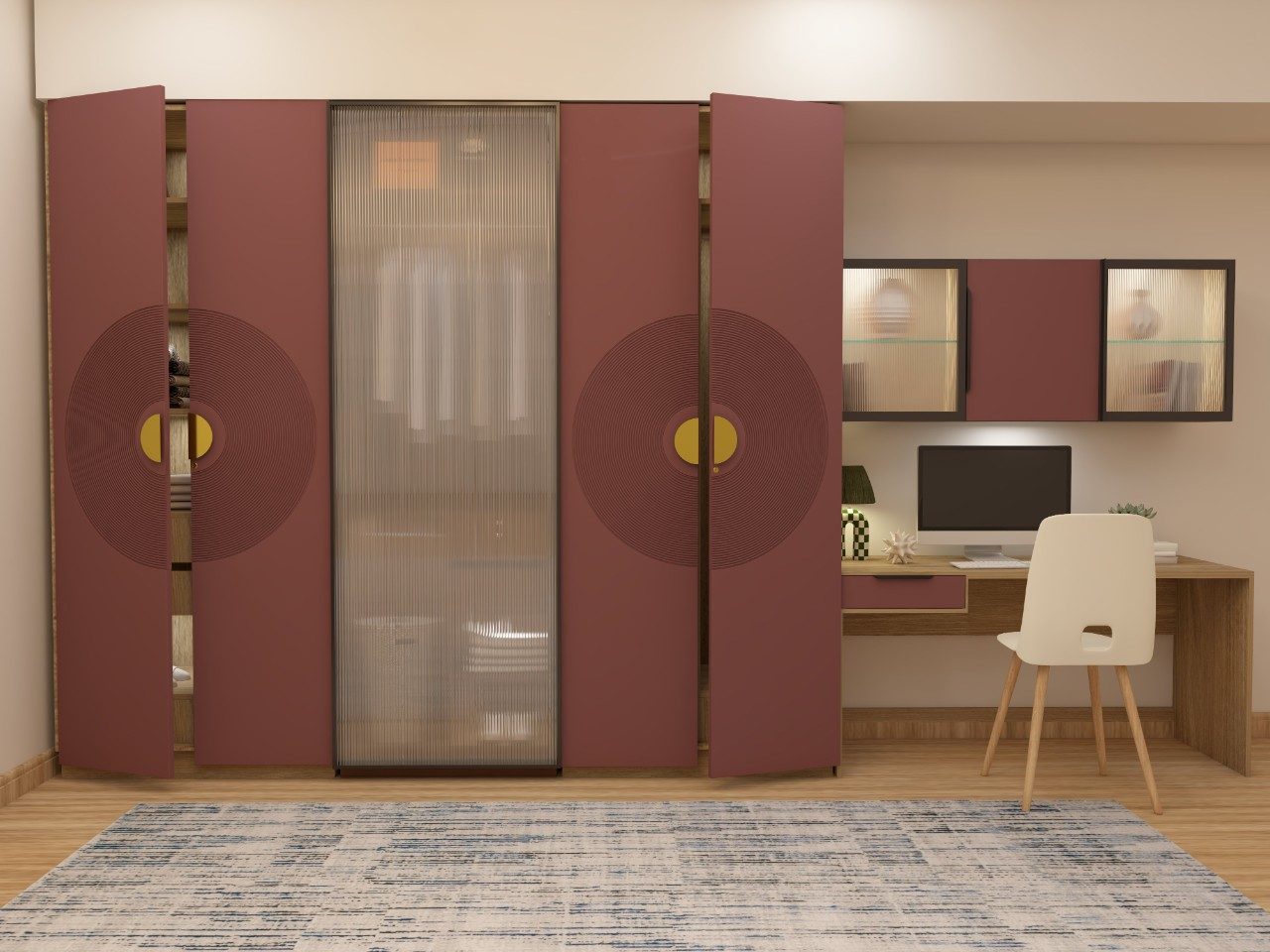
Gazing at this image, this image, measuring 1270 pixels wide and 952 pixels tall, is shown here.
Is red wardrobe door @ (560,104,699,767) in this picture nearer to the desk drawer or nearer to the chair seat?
the desk drawer

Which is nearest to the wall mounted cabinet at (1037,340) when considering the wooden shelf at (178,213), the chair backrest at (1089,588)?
the chair backrest at (1089,588)

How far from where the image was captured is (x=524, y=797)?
11.5 feet

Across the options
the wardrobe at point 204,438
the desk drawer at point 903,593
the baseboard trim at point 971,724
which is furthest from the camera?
the baseboard trim at point 971,724

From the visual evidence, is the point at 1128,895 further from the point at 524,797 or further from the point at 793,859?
the point at 524,797

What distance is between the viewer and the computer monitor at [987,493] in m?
4.06

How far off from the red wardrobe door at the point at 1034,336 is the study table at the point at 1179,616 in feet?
2.19

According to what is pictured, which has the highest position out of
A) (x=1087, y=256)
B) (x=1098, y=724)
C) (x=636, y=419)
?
(x=1087, y=256)

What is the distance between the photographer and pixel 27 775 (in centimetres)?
356

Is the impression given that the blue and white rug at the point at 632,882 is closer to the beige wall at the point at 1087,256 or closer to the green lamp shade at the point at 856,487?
the beige wall at the point at 1087,256

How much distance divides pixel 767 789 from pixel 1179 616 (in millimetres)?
1957

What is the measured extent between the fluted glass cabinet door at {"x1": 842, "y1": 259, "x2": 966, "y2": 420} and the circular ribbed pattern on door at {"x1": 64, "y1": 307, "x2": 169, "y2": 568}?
96.3 inches

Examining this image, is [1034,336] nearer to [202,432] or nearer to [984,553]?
[984,553]

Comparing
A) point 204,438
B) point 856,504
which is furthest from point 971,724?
point 204,438

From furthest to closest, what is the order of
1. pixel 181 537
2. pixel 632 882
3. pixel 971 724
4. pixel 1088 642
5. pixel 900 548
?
pixel 971 724, pixel 900 548, pixel 181 537, pixel 1088 642, pixel 632 882
